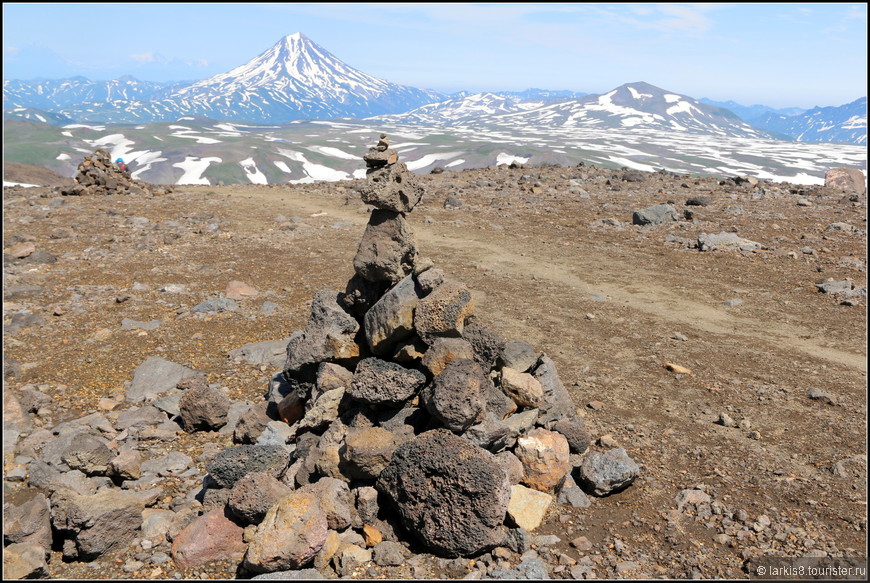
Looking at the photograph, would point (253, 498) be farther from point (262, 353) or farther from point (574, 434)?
point (262, 353)

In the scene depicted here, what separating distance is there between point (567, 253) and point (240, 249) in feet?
47.1

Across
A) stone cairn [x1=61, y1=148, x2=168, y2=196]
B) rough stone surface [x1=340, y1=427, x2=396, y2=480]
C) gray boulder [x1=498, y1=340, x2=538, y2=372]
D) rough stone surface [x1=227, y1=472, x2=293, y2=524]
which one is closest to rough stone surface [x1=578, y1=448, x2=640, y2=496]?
gray boulder [x1=498, y1=340, x2=538, y2=372]

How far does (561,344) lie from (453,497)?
26.6ft

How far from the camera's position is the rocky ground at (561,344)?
7957 mm

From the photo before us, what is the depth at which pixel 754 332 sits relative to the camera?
1576 centimetres

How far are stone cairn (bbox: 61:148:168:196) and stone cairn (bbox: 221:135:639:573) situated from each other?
29.1 m

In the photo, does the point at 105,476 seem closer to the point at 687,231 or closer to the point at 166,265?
the point at 166,265

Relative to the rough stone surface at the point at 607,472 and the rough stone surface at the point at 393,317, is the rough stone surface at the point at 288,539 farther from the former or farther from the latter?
the rough stone surface at the point at 607,472

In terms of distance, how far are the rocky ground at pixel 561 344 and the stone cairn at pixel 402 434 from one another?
1.42ft

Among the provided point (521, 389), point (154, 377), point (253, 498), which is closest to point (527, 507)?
point (521, 389)

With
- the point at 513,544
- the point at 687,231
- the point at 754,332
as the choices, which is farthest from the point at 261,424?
the point at 687,231

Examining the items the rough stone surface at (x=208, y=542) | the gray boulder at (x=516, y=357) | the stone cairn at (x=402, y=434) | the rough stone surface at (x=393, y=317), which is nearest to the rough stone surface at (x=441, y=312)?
the stone cairn at (x=402, y=434)

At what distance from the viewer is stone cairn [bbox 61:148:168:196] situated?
109 ft

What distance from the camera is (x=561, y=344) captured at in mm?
14773
